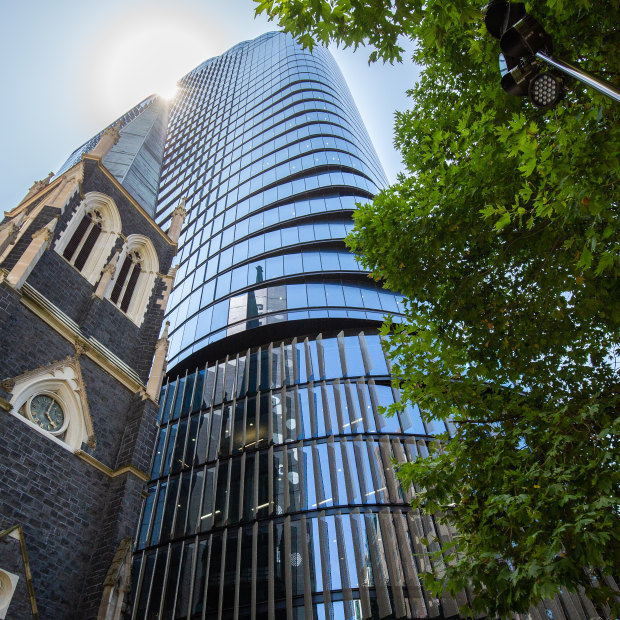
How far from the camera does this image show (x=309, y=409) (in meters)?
21.3

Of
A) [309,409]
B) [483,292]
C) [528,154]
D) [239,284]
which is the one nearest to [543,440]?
[483,292]

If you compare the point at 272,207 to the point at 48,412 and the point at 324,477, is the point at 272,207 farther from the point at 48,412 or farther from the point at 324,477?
the point at 48,412

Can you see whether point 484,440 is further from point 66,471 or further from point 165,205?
point 165,205

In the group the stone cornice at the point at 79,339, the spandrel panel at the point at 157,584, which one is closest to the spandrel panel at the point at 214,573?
the spandrel panel at the point at 157,584

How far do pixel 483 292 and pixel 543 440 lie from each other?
2159 mm

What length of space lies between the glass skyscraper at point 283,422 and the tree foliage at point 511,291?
5.36 m

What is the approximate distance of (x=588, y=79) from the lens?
10.9 ft

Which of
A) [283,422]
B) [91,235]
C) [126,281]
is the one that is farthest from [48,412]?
[283,422]

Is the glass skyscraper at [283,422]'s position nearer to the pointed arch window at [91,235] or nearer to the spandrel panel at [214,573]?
the spandrel panel at [214,573]

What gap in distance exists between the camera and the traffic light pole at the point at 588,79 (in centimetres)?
317

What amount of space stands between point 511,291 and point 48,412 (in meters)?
9.42

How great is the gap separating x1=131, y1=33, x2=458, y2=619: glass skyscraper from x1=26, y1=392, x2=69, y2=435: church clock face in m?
7.91

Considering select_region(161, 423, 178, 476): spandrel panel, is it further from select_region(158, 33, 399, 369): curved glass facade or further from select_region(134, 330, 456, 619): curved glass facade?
select_region(158, 33, 399, 369): curved glass facade

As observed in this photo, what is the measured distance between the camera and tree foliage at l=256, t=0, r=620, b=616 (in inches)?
167
